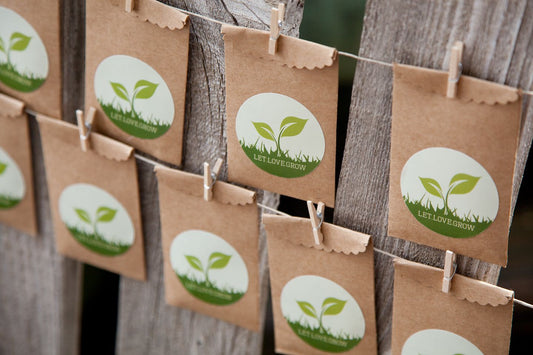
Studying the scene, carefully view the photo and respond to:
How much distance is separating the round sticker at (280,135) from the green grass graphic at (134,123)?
133 mm

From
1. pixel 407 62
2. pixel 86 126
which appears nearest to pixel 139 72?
pixel 86 126

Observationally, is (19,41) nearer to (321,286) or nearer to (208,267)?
(208,267)

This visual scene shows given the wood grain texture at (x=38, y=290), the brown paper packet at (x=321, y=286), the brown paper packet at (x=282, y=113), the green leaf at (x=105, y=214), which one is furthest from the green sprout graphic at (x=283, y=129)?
the wood grain texture at (x=38, y=290)

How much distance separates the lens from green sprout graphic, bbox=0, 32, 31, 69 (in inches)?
35.8

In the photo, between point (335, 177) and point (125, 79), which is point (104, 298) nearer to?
→ point (125, 79)

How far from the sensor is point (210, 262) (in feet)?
3.05

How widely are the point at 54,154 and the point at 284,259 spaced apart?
408 millimetres

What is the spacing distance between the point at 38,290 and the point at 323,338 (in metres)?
0.61

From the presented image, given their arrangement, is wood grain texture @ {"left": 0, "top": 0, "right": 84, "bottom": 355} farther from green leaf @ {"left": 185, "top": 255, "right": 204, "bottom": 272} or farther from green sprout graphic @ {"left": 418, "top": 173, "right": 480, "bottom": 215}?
green sprout graphic @ {"left": 418, "top": 173, "right": 480, "bottom": 215}

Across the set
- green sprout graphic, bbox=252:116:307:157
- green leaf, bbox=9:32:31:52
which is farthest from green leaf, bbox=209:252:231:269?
green leaf, bbox=9:32:31:52

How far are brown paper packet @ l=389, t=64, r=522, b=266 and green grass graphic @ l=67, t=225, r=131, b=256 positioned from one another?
1.59 feet

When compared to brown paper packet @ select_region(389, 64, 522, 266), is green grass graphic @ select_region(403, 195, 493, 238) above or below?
below

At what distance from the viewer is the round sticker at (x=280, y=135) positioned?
75 centimetres

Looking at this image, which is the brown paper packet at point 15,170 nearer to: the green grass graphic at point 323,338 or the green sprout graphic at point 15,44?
the green sprout graphic at point 15,44
